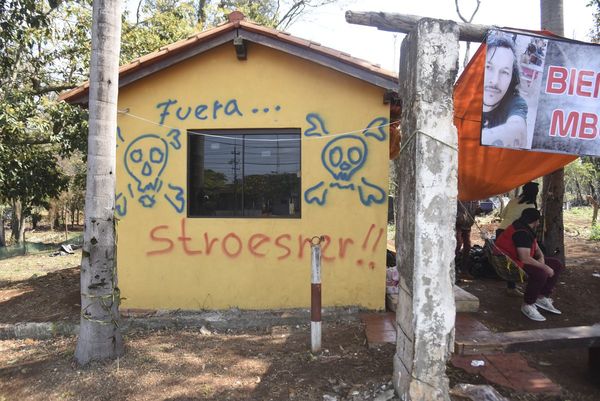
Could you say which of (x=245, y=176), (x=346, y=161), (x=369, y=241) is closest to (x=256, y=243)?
(x=245, y=176)

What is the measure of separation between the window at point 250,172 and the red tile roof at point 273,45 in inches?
41.7

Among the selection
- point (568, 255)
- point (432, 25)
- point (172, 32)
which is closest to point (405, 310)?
point (432, 25)

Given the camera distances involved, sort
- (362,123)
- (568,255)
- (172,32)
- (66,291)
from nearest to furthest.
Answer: (362,123)
(66,291)
(568,255)
(172,32)

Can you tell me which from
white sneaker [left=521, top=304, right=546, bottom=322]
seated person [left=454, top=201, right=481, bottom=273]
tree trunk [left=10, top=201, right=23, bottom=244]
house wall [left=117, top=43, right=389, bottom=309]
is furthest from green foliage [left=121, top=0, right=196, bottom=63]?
tree trunk [left=10, top=201, right=23, bottom=244]

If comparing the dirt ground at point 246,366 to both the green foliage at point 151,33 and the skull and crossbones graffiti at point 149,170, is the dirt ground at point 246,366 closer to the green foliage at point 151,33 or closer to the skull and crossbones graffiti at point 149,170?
the skull and crossbones graffiti at point 149,170

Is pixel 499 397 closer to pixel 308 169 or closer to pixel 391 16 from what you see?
pixel 391 16

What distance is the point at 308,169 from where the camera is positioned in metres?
5.98

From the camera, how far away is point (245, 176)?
6.16 meters

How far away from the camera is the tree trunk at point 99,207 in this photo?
4.36m

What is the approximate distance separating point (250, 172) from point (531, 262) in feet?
12.7

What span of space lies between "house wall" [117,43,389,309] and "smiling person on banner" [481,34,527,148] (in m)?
2.10

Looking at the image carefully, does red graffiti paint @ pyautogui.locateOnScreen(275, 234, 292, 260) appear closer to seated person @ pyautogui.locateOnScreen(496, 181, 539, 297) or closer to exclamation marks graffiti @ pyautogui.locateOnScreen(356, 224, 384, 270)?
exclamation marks graffiti @ pyautogui.locateOnScreen(356, 224, 384, 270)

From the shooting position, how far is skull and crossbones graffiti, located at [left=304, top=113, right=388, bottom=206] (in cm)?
589

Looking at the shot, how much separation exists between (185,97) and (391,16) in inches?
145
